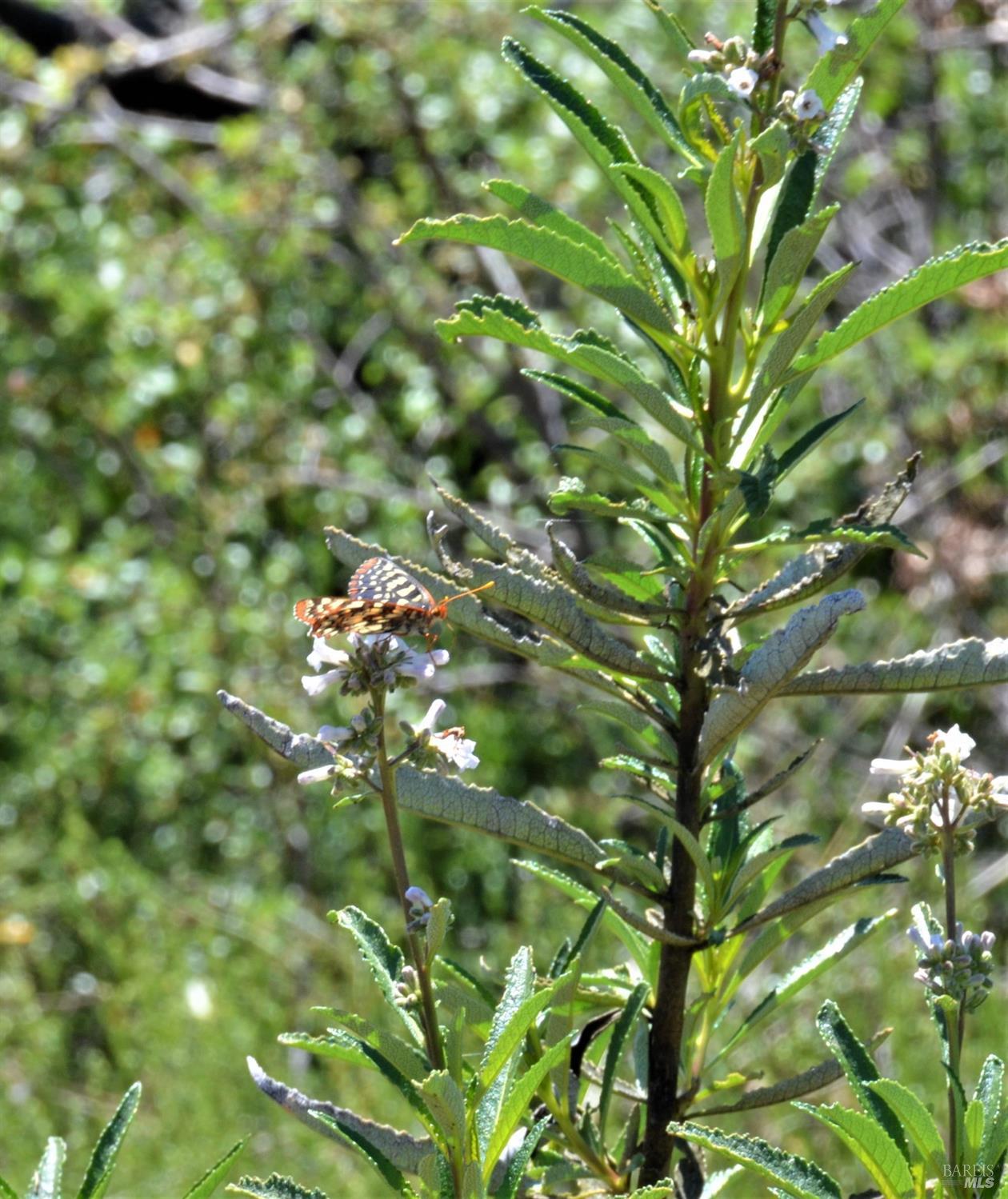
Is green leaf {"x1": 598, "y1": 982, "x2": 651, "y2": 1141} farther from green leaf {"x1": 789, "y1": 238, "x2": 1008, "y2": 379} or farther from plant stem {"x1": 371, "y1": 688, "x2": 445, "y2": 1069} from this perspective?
green leaf {"x1": 789, "y1": 238, "x2": 1008, "y2": 379}

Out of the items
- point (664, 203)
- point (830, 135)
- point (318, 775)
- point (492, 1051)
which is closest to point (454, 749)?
point (318, 775)

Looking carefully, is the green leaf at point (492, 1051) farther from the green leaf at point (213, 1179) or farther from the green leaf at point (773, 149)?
the green leaf at point (773, 149)

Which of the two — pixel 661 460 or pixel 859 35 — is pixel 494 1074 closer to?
pixel 661 460

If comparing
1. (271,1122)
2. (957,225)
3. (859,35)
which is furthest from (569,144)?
(859,35)

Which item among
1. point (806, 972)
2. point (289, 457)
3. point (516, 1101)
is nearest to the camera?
point (516, 1101)

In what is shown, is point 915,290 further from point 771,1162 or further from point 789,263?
point 771,1162

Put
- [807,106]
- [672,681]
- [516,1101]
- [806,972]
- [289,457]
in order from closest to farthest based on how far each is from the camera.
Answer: [516,1101], [807,106], [672,681], [806,972], [289,457]
